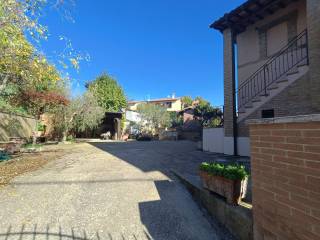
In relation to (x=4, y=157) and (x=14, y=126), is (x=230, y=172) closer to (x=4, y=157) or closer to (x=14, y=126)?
(x=4, y=157)

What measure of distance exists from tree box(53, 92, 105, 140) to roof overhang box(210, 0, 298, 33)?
11642mm

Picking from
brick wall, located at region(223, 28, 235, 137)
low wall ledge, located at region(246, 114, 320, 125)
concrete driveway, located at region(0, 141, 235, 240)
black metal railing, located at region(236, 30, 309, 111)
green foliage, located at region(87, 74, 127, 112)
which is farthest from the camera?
green foliage, located at region(87, 74, 127, 112)

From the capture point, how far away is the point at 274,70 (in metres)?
10.1

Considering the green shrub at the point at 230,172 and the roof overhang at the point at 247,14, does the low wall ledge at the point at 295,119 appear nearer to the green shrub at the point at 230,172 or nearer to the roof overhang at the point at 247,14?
the green shrub at the point at 230,172

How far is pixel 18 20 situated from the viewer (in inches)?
252

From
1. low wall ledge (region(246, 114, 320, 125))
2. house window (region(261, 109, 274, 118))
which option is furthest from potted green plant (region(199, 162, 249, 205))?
house window (region(261, 109, 274, 118))

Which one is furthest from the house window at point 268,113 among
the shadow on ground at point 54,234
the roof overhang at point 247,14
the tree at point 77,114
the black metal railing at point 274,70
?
the tree at point 77,114

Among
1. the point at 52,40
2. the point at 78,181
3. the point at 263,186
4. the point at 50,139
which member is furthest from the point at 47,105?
the point at 263,186

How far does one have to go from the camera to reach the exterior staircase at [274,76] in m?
8.44

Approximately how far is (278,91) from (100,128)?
2271cm

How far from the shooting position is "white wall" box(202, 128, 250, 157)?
9952 mm

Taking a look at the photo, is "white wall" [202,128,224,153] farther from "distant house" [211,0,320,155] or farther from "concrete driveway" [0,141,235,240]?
"concrete driveway" [0,141,235,240]

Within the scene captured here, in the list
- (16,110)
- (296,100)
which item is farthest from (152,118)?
(296,100)

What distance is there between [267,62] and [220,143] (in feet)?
12.9
